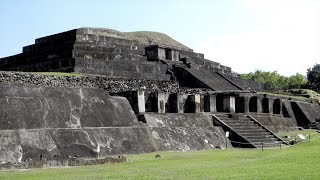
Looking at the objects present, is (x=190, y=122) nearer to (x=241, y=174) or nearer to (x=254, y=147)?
(x=254, y=147)

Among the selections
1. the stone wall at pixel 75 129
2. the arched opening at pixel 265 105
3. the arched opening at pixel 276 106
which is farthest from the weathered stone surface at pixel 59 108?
the arched opening at pixel 276 106

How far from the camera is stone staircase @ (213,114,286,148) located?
712 inches

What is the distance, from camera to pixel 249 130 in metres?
19.3

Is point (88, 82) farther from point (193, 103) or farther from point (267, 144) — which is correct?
point (267, 144)

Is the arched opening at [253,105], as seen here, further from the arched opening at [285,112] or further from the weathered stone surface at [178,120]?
the weathered stone surface at [178,120]

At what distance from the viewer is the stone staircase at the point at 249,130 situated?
18.1m

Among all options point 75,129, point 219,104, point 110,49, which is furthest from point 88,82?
point 219,104

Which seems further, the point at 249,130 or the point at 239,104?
the point at 239,104

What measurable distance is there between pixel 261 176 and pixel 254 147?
9.45 metres

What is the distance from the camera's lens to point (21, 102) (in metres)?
13.4

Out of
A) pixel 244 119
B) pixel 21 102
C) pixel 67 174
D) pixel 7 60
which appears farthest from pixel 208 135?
pixel 7 60

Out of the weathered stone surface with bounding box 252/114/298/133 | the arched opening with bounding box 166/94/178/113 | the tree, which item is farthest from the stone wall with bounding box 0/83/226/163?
the tree

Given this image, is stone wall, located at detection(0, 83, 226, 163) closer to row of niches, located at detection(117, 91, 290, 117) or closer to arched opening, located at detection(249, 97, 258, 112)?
row of niches, located at detection(117, 91, 290, 117)

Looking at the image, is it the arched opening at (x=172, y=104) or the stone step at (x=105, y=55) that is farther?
the stone step at (x=105, y=55)
